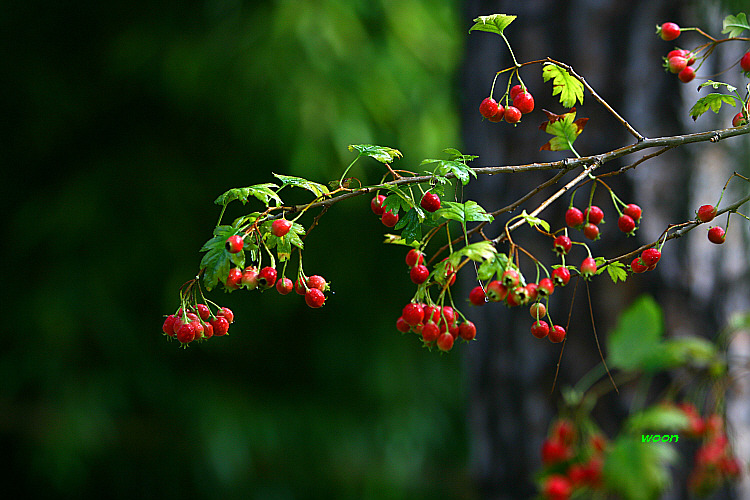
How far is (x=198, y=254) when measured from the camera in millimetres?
2658

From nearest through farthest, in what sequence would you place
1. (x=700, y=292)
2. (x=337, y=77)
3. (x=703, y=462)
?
(x=703, y=462) < (x=700, y=292) < (x=337, y=77)

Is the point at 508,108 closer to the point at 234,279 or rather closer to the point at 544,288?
the point at 544,288

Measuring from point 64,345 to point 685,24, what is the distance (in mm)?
2432

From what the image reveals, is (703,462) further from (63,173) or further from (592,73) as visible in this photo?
(63,173)

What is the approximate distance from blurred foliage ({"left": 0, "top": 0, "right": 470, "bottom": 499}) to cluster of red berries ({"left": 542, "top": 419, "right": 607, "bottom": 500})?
1.51 metres

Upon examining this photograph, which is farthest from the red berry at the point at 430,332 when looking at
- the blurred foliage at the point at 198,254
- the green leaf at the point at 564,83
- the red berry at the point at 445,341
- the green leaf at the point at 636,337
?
the blurred foliage at the point at 198,254

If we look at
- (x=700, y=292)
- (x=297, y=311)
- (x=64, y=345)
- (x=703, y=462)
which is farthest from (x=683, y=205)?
(x=64, y=345)

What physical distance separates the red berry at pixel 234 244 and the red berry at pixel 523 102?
265 millimetres

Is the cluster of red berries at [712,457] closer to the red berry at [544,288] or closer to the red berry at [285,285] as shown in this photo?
the red berry at [544,288]

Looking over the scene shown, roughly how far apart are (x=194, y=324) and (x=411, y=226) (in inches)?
7.7

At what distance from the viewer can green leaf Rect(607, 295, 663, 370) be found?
0.87 metres

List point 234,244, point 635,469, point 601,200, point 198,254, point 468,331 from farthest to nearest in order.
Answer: point 198,254 → point 601,200 → point 635,469 → point 468,331 → point 234,244

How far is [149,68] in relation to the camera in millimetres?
2576

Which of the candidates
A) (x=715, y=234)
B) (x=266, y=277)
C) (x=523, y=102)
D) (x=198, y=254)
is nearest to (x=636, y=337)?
(x=715, y=234)
